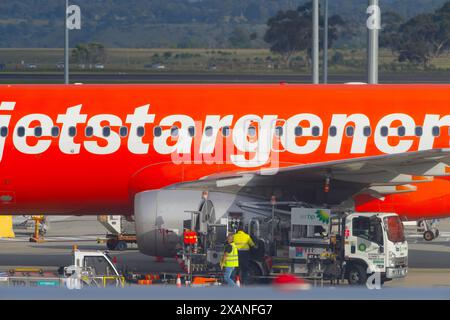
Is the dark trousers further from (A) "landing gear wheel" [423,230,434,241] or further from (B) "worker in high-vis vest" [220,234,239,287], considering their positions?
(A) "landing gear wheel" [423,230,434,241]

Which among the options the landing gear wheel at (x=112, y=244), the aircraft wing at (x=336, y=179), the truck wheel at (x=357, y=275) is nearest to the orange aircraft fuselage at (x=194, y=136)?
the aircraft wing at (x=336, y=179)

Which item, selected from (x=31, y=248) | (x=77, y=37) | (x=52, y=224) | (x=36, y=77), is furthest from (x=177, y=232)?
(x=77, y=37)

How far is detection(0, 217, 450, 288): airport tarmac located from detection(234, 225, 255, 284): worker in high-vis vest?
303 cm

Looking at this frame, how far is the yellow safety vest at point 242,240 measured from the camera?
1756 cm

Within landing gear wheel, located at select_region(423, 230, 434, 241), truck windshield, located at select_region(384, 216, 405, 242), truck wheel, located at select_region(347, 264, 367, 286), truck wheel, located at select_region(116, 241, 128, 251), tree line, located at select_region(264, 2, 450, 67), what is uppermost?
tree line, located at select_region(264, 2, 450, 67)

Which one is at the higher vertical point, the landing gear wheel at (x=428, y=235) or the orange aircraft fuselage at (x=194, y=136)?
the orange aircraft fuselage at (x=194, y=136)

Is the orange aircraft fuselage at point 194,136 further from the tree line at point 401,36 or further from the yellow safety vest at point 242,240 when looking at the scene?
the tree line at point 401,36

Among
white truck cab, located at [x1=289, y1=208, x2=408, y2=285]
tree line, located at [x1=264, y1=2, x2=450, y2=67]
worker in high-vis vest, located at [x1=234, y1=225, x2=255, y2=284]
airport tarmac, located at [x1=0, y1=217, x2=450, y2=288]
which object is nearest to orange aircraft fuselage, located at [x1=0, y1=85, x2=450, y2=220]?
airport tarmac, located at [x1=0, y1=217, x2=450, y2=288]

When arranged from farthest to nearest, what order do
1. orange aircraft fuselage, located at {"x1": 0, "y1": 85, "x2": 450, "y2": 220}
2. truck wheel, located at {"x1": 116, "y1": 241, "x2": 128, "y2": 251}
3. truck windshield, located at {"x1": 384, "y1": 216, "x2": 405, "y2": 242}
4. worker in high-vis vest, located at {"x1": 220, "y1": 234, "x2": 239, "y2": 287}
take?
truck wheel, located at {"x1": 116, "y1": 241, "x2": 128, "y2": 251}
orange aircraft fuselage, located at {"x1": 0, "y1": 85, "x2": 450, "y2": 220}
truck windshield, located at {"x1": 384, "y1": 216, "x2": 405, "y2": 242}
worker in high-vis vest, located at {"x1": 220, "y1": 234, "x2": 239, "y2": 287}

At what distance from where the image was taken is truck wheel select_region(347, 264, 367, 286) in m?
17.7

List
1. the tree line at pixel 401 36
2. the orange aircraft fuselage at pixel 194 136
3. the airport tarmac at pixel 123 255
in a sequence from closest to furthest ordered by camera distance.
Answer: the airport tarmac at pixel 123 255
the orange aircraft fuselage at pixel 194 136
the tree line at pixel 401 36

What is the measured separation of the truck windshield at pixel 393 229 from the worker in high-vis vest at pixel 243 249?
2.64 m

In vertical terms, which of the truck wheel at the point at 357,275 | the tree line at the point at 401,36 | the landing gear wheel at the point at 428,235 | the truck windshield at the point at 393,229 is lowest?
the truck wheel at the point at 357,275

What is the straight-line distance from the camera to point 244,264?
17.8 m
